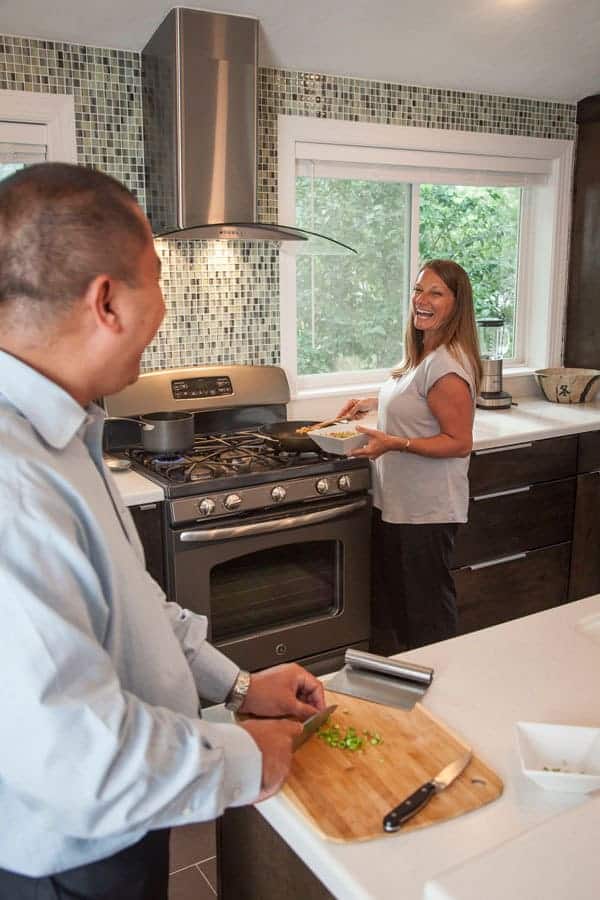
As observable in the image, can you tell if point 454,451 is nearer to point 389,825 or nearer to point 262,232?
point 262,232

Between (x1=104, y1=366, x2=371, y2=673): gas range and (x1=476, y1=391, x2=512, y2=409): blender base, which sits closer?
(x1=104, y1=366, x2=371, y2=673): gas range

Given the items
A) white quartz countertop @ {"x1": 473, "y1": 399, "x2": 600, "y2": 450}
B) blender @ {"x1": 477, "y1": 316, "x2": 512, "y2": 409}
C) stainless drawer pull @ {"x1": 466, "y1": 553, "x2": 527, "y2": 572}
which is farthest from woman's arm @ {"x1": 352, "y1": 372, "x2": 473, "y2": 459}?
blender @ {"x1": 477, "y1": 316, "x2": 512, "y2": 409}

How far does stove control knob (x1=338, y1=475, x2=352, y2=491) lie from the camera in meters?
2.81

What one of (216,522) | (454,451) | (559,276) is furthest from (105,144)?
(559,276)

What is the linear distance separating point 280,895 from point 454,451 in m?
1.54

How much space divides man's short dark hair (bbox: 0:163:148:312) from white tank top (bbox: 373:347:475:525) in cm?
180

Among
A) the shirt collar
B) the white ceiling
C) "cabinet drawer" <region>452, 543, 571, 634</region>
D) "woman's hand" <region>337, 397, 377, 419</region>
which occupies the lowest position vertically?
"cabinet drawer" <region>452, 543, 571, 634</region>

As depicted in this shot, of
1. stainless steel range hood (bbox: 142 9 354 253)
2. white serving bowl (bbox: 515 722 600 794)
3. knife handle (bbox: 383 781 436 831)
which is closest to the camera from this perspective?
knife handle (bbox: 383 781 436 831)

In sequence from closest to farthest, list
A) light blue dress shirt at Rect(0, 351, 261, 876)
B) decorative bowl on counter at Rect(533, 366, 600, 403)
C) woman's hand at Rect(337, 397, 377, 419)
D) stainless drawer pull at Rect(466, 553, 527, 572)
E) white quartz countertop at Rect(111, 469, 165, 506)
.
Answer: light blue dress shirt at Rect(0, 351, 261, 876)
white quartz countertop at Rect(111, 469, 165, 506)
woman's hand at Rect(337, 397, 377, 419)
stainless drawer pull at Rect(466, 553, 527, 572)
decorative bowl on counter at Rect(533, 366, 600, 403)

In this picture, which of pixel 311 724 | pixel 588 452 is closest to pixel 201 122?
pixel 588 452

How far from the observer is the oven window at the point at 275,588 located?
8.81 ft

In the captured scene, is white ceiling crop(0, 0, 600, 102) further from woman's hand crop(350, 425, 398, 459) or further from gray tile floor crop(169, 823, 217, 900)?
gray tile floor crop(169, 823, 217, 900)

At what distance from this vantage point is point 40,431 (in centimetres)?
89

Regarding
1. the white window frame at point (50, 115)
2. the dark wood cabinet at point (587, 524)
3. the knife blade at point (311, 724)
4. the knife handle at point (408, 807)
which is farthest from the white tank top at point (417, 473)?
the knife handle at point (408, 807)
